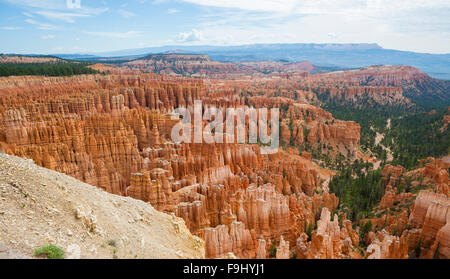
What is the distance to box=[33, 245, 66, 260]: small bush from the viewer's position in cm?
456

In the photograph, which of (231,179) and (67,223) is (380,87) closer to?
(231,179)

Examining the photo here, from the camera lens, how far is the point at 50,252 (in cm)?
462

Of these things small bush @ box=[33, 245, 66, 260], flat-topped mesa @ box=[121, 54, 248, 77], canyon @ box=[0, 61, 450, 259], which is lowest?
canyon @ box=[0, 61, 450, 259]

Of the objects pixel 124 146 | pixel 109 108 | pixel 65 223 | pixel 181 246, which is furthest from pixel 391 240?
pixel 109 108

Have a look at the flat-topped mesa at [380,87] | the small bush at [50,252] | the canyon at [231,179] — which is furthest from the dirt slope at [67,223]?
the flat-topped mesa at [380,87]

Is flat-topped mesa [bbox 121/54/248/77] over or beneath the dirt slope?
over

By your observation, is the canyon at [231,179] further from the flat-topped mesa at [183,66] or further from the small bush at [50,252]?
the flat-topped mesa at [183,66]

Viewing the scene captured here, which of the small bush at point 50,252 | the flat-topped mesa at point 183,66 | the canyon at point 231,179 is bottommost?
the canyon at point 231,179

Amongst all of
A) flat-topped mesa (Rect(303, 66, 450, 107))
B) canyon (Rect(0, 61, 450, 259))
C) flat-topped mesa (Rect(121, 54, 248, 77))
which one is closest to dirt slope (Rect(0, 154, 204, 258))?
canyon (Rect(0, 61, 450, 259))

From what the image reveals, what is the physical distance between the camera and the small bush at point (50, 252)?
15.0 ft

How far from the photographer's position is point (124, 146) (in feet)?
77.7

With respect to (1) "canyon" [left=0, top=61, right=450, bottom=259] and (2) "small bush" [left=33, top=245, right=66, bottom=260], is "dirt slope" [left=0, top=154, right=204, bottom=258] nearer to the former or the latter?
(2) "small bush" [left=33, top=245, right=66, bottom=260]

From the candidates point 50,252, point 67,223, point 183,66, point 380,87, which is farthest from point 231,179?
point 183,66
